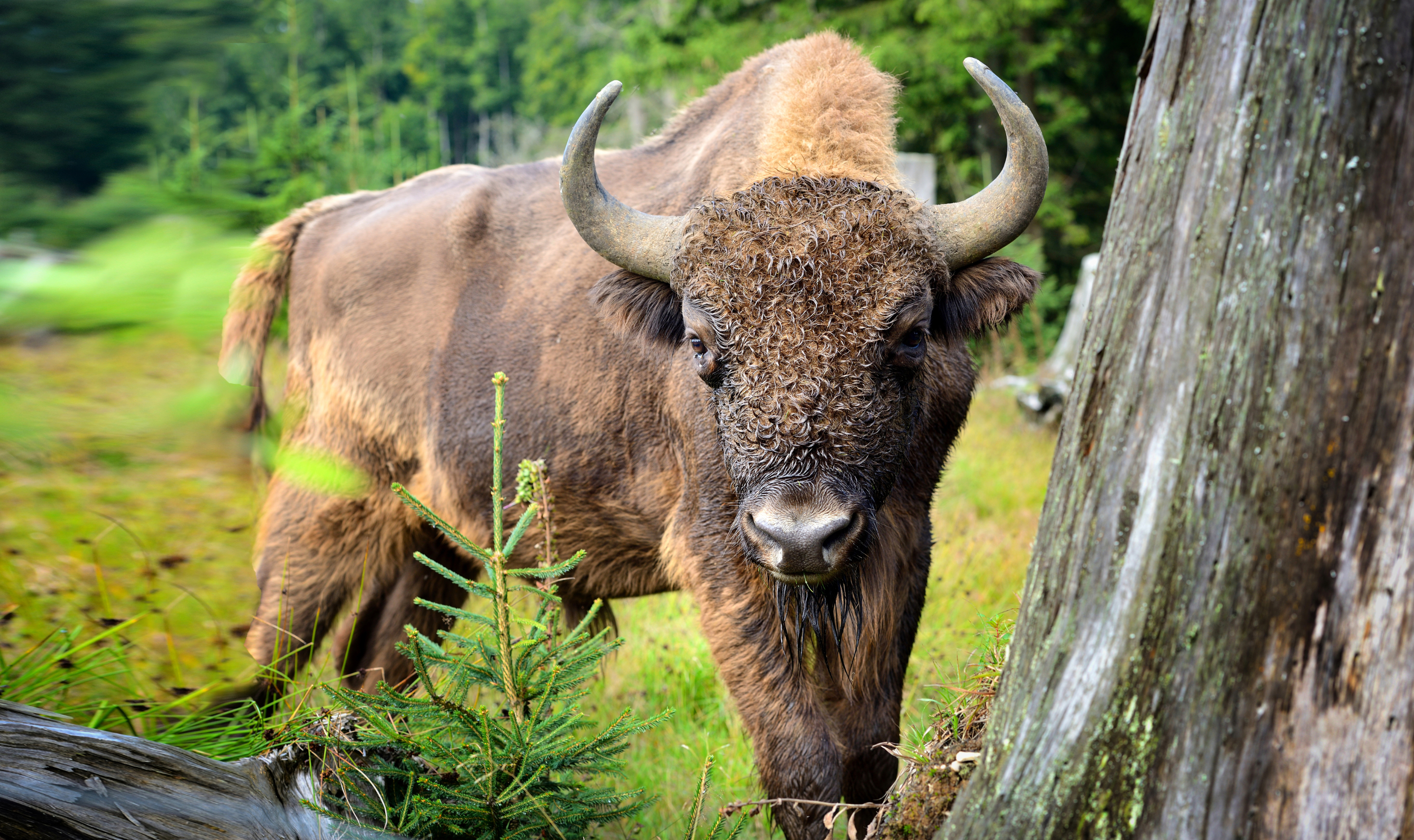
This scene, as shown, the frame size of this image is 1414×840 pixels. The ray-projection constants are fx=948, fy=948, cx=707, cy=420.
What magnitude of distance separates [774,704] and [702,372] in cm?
124

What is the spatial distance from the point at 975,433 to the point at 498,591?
27.3 feet

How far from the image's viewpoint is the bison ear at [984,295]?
350cm

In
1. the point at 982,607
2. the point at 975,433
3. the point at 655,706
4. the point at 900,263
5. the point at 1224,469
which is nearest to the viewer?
the point at 1224,469

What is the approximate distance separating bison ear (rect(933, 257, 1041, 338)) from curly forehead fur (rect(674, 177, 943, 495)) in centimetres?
24

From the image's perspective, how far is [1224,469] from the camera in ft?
5.72

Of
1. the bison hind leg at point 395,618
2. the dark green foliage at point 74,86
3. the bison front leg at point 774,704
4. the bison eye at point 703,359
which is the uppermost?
the dark green foliage at point 74,86

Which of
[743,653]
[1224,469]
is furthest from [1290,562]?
[743,653]

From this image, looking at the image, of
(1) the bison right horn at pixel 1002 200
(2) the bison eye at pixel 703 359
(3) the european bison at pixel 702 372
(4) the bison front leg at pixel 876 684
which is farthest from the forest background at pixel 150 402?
(2) the bison eye at pixel 703 359

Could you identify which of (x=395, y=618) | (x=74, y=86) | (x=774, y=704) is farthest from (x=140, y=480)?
(x=395, y=618)

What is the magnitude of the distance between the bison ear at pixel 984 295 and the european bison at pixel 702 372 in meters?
0.01

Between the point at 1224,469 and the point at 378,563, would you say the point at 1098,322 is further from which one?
the point at 378,563

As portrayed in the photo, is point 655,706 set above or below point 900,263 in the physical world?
below

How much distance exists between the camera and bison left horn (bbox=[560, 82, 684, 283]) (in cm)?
351

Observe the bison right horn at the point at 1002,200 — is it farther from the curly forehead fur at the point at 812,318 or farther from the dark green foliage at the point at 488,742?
the dark green foliage at the point at 488,742
